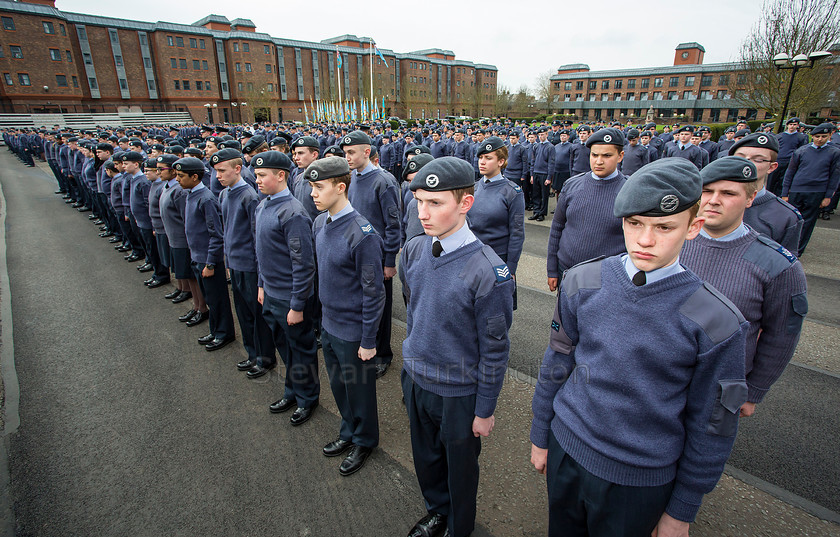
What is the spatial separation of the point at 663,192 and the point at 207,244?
546 cm

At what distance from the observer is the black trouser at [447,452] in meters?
2.45

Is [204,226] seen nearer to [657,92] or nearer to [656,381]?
[656,381]

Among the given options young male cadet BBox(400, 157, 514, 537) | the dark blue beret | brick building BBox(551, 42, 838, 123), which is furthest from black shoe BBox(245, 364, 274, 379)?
brick building BBox(551, 42, 838, 123)

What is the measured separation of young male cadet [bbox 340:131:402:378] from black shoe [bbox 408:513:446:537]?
7.04 ft

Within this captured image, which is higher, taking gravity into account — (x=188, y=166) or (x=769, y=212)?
(x=188, y=166)

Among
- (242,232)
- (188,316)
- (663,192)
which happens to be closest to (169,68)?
(188,316)

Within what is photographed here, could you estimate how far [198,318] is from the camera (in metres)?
6.30

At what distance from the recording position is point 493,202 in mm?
4531

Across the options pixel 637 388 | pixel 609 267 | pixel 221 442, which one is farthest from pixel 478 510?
pixel 221 442

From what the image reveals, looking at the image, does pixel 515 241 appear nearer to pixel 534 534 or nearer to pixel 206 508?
pixel 534 534

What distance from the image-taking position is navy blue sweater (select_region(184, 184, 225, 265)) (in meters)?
5.17

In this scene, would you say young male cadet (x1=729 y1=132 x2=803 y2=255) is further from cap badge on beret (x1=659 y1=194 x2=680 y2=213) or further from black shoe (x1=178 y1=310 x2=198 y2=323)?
black shoe (x1=178 y1=310 x2=198 y2=323)

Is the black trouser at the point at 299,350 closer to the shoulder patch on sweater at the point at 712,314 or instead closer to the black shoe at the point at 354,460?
the black shoe at the point at 354,460

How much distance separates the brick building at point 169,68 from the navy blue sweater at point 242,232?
4182 cm
